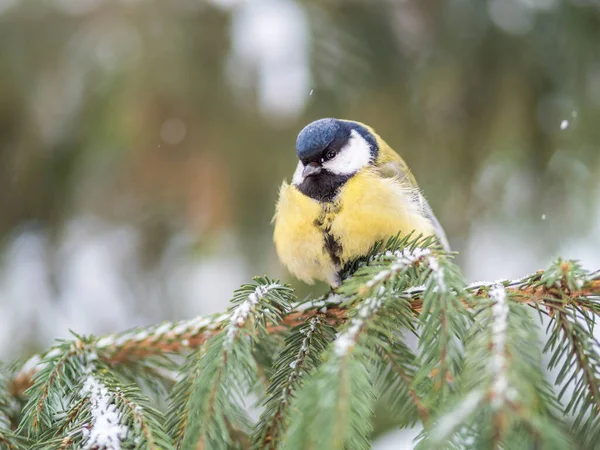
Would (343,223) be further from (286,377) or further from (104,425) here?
(104,425)

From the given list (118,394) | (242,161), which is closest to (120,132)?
(242,161)

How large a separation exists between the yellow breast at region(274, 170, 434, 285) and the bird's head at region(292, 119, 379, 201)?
35mm

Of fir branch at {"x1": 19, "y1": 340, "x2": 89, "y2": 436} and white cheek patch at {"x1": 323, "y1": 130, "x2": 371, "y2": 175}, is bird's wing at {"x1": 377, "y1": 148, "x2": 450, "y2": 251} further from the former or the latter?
fir branch at {"x1": 19, "y1": 340, "x2": 89, "y2": 436}

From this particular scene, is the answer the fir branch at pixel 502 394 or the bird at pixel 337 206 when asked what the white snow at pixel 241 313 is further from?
the bird at pixel 337 206

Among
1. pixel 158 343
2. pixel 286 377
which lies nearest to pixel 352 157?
pixel 158 343

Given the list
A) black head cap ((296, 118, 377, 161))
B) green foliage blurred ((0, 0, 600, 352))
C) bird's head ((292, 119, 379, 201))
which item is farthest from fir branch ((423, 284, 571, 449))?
green foliage blurred ((0, 0, 600, 352))

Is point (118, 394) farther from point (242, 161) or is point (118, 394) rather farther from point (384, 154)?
point (242, 161)

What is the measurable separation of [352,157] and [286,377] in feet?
2.94

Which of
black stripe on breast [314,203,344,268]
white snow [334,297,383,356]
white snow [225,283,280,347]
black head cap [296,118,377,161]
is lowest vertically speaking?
white snow [225,283,280,347]

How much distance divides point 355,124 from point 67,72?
3.98ft

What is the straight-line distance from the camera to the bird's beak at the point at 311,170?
5.19 feet

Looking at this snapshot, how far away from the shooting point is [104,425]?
0.82 meters

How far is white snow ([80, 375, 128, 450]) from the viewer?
0.79 m

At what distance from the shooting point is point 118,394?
0.88m
